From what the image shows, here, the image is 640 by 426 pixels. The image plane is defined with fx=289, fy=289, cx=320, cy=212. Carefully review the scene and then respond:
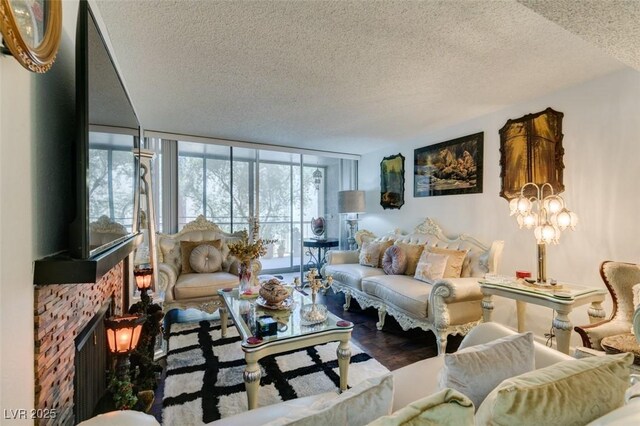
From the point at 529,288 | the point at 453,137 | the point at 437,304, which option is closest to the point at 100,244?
the point at 437,304

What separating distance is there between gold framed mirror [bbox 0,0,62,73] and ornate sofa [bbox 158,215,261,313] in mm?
2520

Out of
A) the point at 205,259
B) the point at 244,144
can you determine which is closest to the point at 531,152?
the point at 244,144

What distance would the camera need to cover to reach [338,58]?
2059mm

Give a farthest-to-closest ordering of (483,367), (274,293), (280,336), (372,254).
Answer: (372,254) < (274,293) < (280,336) < (483,367)

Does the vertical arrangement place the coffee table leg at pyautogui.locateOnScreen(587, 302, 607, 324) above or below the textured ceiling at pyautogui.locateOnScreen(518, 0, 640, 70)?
below

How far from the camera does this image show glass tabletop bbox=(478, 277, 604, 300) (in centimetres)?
211

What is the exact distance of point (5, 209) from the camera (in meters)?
0.73

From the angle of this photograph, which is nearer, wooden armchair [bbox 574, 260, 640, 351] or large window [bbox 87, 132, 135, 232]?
large window [bbox 87, 132, 135, 232]

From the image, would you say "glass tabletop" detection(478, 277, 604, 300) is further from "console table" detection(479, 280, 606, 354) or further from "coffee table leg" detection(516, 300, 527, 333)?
"coffee table leg" detection(516, 300, 527, 333)

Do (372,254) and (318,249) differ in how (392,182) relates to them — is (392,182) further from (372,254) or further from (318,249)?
(318,249)

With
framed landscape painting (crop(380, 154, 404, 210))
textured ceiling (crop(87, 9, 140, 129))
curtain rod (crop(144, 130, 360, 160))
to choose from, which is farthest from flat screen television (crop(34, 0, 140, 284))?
framed landscape painting (crop(380, 154, 404, 210))

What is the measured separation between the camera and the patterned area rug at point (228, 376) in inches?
73.2

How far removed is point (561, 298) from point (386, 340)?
1.50 meters

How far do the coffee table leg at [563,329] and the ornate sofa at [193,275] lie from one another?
262 cm
